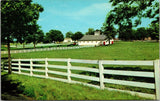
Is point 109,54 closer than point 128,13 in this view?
No

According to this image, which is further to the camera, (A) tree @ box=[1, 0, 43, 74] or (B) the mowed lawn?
(B) the mowed lawn

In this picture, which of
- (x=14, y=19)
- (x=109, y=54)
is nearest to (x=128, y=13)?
(x=14, y=19)

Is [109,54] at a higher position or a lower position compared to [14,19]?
lower

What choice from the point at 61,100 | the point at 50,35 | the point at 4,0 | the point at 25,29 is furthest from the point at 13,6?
the point at 50,35

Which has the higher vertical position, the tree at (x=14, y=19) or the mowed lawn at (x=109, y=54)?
the tree at (x=14, y=19)

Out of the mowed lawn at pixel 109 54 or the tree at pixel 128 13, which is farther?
the mowed lawn at pixel 109 54

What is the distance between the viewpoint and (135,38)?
127312 mm

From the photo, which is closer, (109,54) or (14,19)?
(14,19)

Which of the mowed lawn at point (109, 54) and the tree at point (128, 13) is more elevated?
the tree at point (128, 13)

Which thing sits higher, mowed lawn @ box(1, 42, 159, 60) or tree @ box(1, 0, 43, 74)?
tree @ box(1, 0, 43, 74)

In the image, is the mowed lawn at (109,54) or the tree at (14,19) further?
the mowed lawn at (109,54)

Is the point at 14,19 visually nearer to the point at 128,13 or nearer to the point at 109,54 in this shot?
the point at 128,13

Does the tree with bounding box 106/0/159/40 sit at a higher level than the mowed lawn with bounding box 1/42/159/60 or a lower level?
higher

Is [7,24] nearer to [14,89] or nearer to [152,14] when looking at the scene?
[14,89]
